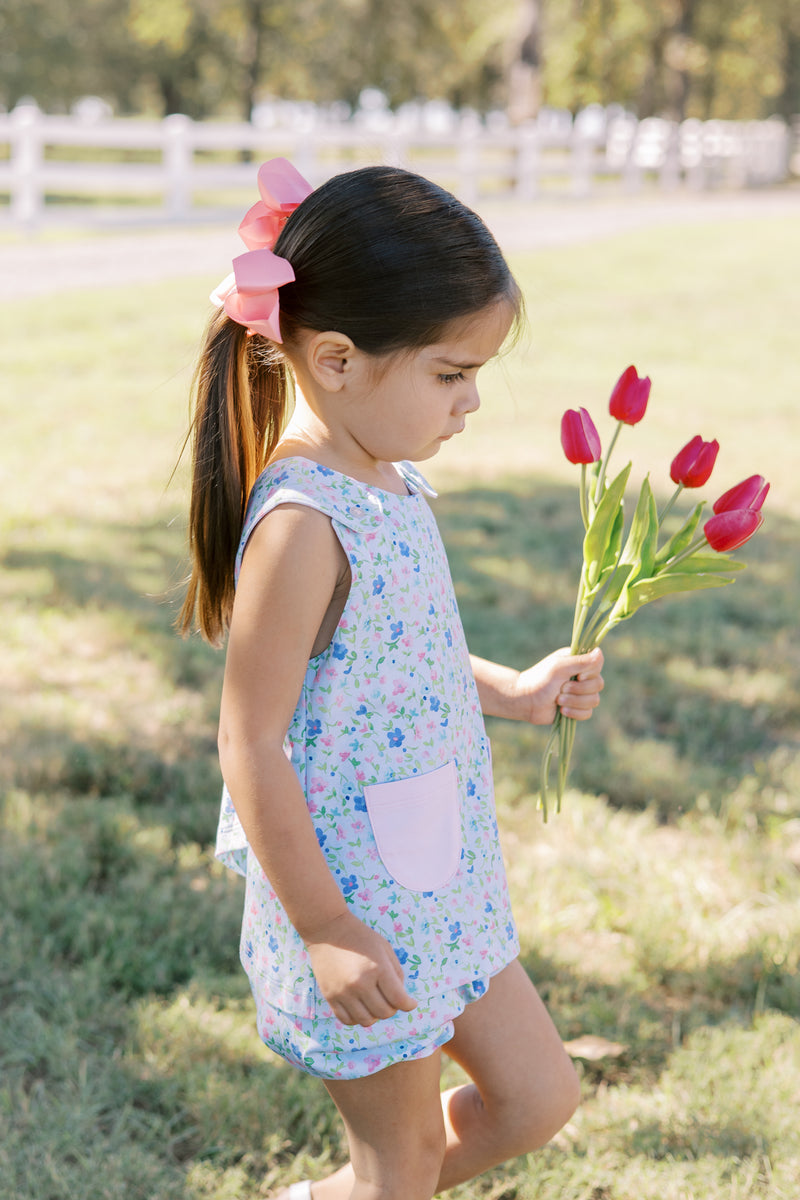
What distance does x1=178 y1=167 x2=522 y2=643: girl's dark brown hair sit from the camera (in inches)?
57.6

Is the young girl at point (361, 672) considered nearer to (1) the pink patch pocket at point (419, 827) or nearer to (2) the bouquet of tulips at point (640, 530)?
(1) the pink patch pocket at point (419, 827)

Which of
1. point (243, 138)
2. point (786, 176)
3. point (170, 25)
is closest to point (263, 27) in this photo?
point (170, 25)

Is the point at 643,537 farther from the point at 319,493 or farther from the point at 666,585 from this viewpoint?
the point at 319,493

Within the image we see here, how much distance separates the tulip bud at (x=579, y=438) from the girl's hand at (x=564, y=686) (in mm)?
296

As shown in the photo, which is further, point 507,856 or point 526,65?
point 526,65

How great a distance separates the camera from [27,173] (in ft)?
43.9

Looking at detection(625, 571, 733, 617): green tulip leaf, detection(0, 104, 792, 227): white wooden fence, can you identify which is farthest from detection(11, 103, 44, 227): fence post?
detection(625, 571, 733, 617): green tulip leaf

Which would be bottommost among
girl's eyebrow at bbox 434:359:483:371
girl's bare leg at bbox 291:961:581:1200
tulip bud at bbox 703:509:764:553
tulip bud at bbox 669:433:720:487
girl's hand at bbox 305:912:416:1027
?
girl's bare leg at bbox 291:961:581:1200

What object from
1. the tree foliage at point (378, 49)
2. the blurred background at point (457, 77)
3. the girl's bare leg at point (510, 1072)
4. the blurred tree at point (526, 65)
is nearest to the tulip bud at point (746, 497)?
the girl's bare leg at point (510, 1072)

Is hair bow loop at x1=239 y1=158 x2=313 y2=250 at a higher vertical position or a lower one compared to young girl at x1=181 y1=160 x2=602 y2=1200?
higher

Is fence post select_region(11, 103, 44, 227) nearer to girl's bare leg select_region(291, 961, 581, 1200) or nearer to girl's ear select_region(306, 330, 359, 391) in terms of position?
girl's ear select_region(306, 330, 359, 391)

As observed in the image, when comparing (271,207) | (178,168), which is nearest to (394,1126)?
(271,207)

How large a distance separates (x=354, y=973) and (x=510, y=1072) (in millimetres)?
378

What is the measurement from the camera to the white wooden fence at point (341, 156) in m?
13.9
